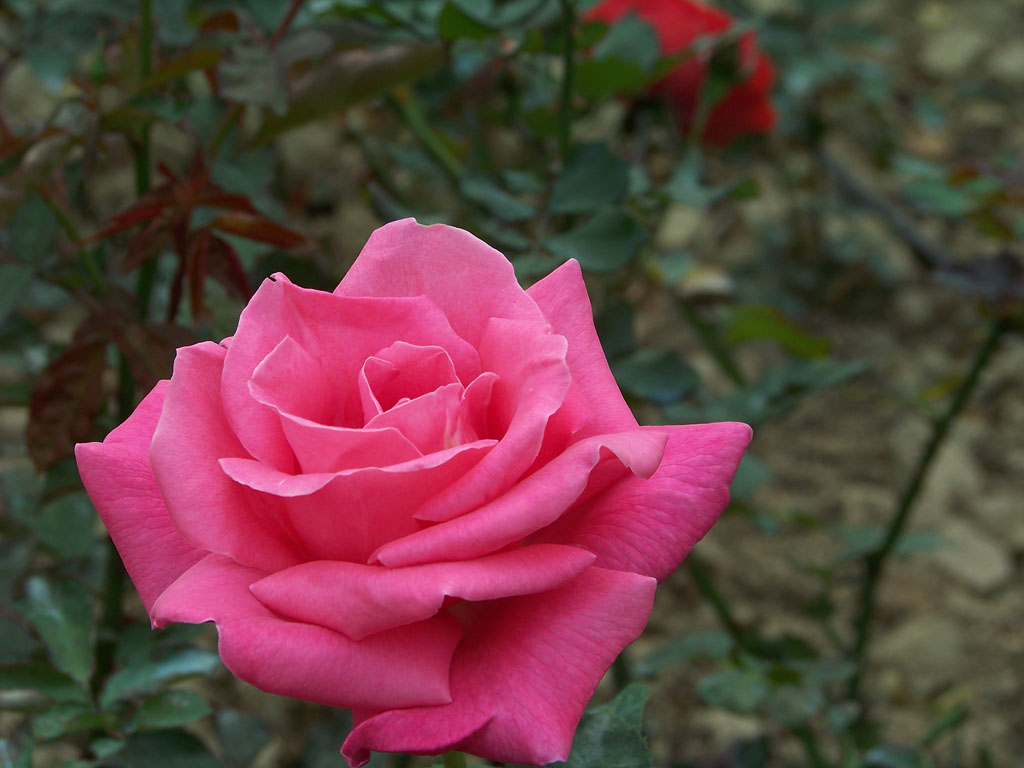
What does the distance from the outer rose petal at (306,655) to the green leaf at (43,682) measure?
322 millimetres

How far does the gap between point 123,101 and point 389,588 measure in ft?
1.75

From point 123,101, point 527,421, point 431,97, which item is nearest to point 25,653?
point 123,101

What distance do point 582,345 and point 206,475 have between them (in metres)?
0.20

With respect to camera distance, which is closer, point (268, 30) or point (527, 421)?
point (527, 421)

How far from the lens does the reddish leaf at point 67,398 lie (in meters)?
0.73

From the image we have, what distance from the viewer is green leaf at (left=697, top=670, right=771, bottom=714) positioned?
0.95 m

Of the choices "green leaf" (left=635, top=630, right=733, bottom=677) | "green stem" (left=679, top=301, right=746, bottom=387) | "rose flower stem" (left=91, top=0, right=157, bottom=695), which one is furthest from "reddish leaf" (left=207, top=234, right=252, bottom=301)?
"green stem" (left=679, top=301, right=746, bottom=387)

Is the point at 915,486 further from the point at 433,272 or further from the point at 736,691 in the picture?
the point at 433,272

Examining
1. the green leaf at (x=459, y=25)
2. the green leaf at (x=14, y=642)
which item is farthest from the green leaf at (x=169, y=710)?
the green leaf at (x=459, y=25)

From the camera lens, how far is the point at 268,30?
0.97 m

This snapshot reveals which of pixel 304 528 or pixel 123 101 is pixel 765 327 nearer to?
pixel 123 101

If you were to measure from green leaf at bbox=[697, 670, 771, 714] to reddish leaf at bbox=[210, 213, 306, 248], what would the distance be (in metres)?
0.59

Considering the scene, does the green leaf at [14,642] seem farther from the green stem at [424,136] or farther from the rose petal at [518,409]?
the green stem at [424,136]

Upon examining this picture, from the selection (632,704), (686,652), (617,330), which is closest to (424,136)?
(617,330)
